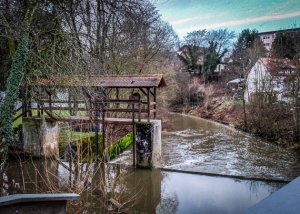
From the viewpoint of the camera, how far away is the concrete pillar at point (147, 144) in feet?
25.5

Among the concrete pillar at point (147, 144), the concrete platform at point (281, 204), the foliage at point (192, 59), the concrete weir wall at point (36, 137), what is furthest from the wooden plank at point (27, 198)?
the foliage at point (192, 59)

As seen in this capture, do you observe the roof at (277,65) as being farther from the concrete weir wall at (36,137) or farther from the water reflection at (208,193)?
the concrete weir wall at (36,137)

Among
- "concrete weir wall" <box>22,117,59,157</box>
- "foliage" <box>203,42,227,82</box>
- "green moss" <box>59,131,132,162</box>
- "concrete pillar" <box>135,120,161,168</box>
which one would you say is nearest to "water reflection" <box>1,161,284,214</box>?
"concrete pillar" <box>135,120,161,168</box>

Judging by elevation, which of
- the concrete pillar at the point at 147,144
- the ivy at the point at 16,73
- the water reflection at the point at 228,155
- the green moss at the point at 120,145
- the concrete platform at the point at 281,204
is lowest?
the water reflection at the point at 228,155

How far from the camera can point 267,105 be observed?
590 inches

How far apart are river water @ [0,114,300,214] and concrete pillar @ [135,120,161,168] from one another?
345 millimetres

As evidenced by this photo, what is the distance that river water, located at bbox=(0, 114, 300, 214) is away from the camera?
5027 millimetres

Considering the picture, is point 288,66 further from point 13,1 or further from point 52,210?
point 52,210

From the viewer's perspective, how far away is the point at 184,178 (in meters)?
7.08

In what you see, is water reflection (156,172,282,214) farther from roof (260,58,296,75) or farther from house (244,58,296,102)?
roof (260,58,296,75)

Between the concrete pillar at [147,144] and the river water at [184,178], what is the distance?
34 centimetres

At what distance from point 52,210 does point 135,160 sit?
6.39 metres

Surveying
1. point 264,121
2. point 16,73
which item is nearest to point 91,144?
point 16,73

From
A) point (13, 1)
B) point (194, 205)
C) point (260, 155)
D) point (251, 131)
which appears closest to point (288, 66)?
point (251, 131)
